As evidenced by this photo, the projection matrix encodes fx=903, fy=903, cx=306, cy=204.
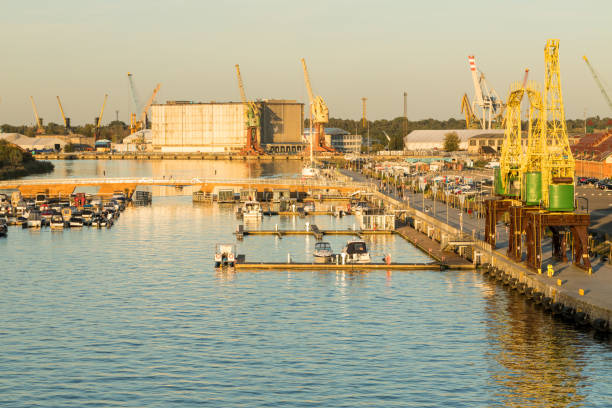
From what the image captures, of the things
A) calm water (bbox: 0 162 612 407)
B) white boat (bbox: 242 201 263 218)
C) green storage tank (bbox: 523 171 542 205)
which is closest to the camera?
calm water (bbox: 0 162 612 407)

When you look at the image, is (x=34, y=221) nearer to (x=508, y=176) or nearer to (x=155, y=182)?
(x=155, y=182)

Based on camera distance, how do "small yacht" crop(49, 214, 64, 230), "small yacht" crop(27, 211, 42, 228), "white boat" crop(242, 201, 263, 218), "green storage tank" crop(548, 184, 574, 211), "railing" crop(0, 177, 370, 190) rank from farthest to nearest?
"railing" crop(0, 177, 370, 190) → "white boat" crop(242, 201, 263, 218) → "small yacht" crop(27, 211, 42, 228) → "small yacht" crop(49, 214, 64, 230) → "green storage tank" crop(548, 184, 574, 211)

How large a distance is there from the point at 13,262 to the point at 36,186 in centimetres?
7689

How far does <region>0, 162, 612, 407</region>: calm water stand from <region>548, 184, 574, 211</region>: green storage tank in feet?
26.3

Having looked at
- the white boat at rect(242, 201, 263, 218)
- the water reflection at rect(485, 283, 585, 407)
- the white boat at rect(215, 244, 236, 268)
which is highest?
the white boat at rect(242, 201, 263, 218)

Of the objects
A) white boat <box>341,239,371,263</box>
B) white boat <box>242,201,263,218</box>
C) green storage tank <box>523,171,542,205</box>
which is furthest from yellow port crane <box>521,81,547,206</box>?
white boat <box>242,201,263,218</box>

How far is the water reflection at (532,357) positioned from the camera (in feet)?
160

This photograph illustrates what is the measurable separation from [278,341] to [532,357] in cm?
1640

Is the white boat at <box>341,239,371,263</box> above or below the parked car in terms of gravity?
below

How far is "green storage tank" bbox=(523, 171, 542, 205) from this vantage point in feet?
250

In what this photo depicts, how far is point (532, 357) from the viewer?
56.2m

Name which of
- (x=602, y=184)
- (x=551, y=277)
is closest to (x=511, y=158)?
(x=551, y=277)

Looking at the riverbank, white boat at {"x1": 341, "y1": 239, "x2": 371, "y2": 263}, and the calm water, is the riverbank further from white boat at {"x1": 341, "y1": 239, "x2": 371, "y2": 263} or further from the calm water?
white boat at {"x1": 341, "y1": 239, "x2": 371, "y2": 263}

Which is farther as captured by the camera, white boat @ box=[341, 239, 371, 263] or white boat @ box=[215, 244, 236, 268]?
white boat @ box=[215, 244, 236, 268]
